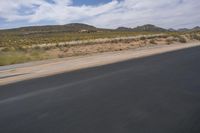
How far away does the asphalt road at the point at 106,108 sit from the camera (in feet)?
21.9

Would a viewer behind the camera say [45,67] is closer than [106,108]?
No

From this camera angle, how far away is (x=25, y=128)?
6.99 meters

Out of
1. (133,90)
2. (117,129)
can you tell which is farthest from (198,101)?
(117,129)

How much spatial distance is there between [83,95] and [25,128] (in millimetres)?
3753

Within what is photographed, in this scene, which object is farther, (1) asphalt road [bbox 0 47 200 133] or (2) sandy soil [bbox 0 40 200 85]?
(2) sandy soil [bbox 0 40 200 85]

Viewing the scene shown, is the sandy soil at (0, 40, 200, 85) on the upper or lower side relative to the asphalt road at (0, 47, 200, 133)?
lower

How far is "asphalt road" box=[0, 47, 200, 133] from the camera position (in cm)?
667

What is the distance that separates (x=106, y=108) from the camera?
831cm

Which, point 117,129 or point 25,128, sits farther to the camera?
point 25,128

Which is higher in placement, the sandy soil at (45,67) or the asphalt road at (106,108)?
the asphalt road at (106,108)

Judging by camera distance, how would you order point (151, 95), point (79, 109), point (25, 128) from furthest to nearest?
point (151, 95)
point (79, 109)
point (25, 128)

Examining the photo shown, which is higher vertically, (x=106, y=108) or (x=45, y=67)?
(x=106, y=108)

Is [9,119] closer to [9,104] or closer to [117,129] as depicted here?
[9,104]

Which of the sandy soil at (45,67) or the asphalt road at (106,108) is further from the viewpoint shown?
the sandy soil at (45,67)
